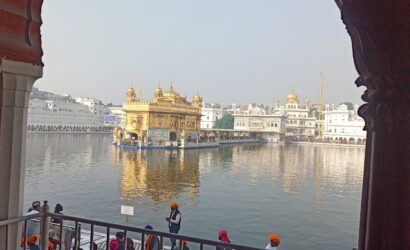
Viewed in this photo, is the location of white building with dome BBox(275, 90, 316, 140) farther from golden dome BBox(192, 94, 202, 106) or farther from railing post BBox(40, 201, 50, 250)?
railing post BBox(40, 201, 50, 250)

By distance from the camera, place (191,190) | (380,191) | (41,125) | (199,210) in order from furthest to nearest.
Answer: (41,125)
(191,190)
(199,210)
(380,191)

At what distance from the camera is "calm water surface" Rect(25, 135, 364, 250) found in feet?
40.1

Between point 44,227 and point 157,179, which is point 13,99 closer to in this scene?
point 44,227

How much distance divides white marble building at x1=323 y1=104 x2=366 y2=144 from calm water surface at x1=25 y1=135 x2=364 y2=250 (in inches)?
1662

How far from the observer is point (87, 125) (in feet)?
294

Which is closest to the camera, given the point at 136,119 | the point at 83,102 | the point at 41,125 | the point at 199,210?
the point at 199,210

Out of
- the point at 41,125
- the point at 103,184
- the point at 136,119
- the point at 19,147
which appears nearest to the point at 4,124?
the point at 19,147

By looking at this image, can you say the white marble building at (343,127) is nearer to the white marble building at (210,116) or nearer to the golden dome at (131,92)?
the white marble building at (210,116)

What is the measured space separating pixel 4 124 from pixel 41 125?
7917 cm

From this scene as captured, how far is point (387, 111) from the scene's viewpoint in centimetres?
104

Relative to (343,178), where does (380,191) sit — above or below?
above

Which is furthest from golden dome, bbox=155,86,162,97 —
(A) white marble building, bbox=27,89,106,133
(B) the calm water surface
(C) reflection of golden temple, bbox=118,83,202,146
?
(A) white marble building, bbox=27,89,106,133

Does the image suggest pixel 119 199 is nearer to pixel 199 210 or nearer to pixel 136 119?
pixel 199 210

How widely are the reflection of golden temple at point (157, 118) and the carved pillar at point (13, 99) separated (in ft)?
134
